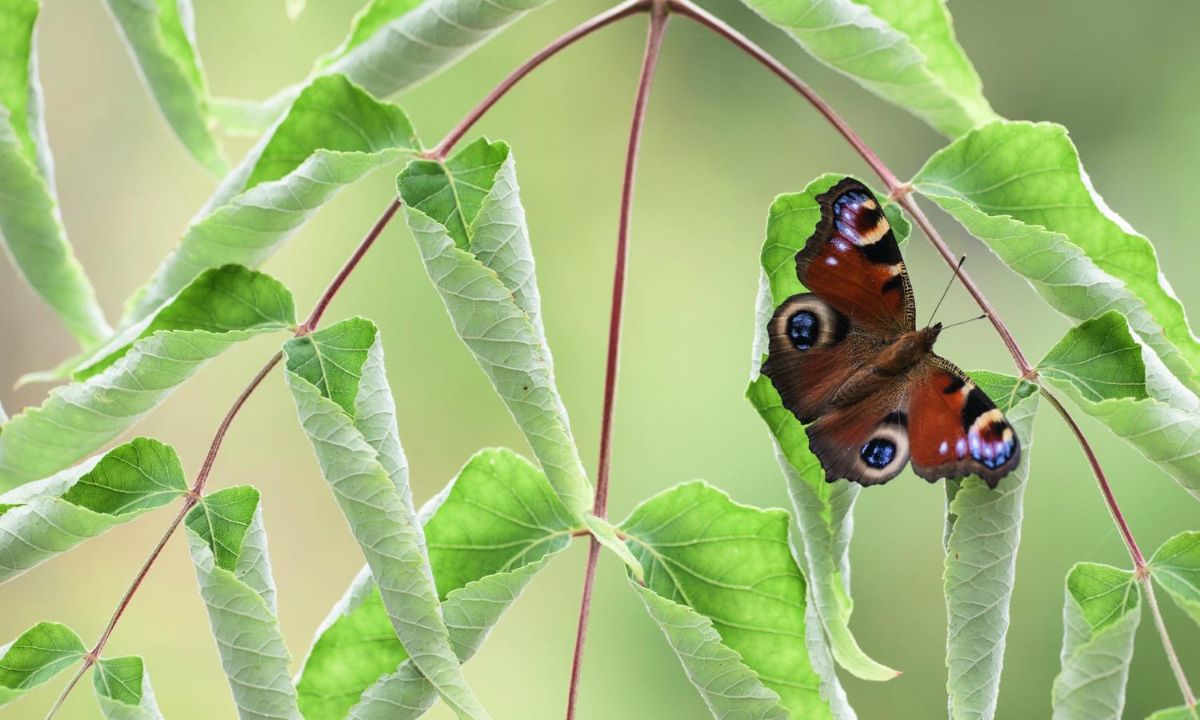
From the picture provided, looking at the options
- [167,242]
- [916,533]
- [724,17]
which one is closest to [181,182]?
[167,242]

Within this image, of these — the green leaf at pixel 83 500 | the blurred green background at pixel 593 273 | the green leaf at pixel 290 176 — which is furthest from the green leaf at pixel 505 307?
the blurred green background at pixel 593 273

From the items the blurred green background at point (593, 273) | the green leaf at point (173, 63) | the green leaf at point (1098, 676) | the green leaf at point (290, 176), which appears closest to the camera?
the green leaf at point (1098, 676)

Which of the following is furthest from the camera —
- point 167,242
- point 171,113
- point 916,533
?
point 167,242

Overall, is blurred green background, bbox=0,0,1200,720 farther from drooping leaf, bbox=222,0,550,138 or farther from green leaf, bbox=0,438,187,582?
green leaf, bbox=0,438,187,582

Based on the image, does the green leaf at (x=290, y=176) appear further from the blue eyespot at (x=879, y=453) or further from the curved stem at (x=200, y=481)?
the blue eyespot at (x=879, y=453)

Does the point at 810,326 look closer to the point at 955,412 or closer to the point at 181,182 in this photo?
the point at 955,412

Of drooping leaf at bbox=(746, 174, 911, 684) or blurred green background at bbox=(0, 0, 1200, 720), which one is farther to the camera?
blurred green background at bbox=(0, 0, 1200, 720)

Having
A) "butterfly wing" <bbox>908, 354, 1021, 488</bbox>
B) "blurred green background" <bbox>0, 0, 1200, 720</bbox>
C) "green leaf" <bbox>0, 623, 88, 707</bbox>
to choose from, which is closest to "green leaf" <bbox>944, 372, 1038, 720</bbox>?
"butterfly wing" <bbox>908, 354, 1021, 488</bbox>
